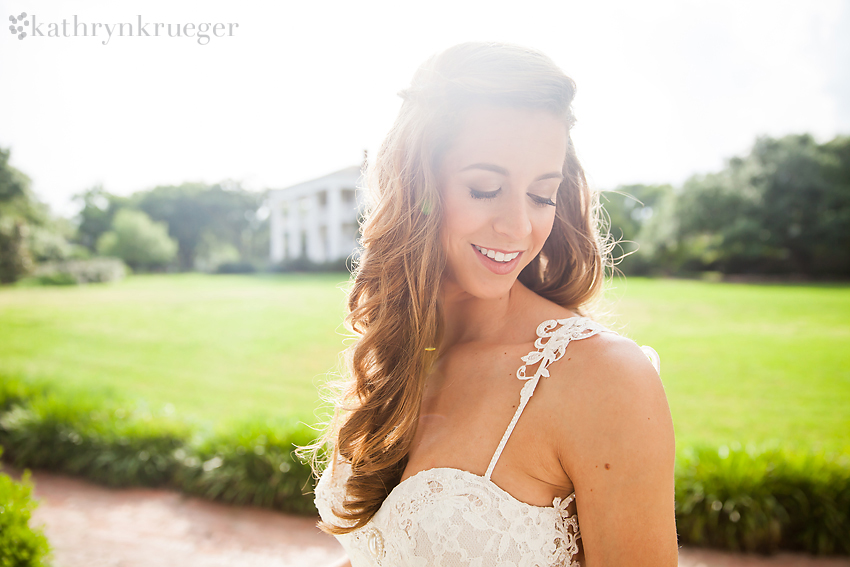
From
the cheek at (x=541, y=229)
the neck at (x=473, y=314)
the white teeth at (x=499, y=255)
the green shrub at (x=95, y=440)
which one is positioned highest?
the cheek at (x=541, y=229)

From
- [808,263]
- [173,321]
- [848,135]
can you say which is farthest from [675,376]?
[848,135]

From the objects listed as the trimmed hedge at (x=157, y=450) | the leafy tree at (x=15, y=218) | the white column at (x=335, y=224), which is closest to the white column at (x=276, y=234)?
the white column at (x=335, y=224)

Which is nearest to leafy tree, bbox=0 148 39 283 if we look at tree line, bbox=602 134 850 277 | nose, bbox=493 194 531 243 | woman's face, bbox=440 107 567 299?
woman's face, bbox=440 107 567 299

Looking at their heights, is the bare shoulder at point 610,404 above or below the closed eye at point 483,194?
below

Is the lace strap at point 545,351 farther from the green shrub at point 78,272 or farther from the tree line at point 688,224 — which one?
the green shrub at point 78,272

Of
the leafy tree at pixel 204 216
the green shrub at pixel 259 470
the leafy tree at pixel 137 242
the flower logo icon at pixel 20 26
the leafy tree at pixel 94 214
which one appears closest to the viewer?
the flower logo icon at pixel 20 26

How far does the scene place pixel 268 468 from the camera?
13.6 ft

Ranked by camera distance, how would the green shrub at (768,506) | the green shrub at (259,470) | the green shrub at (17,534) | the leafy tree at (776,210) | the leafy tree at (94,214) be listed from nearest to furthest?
the green shrub at (17,534) → the green shrub at (768,506) → the green shrub at (259,470) → the leafy tree at (94,214) → the leafy tree at (776,210)

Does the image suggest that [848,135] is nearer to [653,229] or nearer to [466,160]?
[653,229]

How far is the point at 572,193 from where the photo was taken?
1.44 metres

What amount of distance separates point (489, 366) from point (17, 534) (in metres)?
2.27

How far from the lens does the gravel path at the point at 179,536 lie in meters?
3.49

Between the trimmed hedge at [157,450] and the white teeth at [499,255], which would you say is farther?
the trimmed hedge at [157,450]

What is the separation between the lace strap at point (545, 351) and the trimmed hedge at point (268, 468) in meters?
2.11
